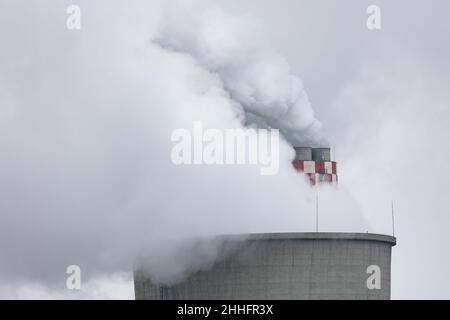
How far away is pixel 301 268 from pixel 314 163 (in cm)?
1258

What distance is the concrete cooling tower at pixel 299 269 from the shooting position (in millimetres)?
97750

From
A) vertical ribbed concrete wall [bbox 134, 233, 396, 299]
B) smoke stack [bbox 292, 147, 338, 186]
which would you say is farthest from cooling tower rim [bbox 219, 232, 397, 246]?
smoke stack [bbox 292, 147, 338, 186]

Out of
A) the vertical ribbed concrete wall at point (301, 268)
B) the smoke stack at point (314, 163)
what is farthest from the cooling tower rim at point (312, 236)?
the smoke stack at point (314, 163)

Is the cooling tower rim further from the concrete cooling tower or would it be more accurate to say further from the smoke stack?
the smoke stack

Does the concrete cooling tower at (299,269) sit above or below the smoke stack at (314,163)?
below

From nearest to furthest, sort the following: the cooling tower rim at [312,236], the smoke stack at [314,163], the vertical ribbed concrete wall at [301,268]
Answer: the cooling tower rim at [312,236] → the vertical ribbed concrete wall at [301,268] → the smoke stack at [314,163]

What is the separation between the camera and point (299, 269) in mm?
97812

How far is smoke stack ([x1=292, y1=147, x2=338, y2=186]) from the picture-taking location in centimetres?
10894

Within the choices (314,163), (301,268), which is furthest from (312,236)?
(314,163)

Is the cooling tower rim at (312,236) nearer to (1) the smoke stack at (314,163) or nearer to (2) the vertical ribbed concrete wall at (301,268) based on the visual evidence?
(2) the vertical ribbed concrete wall at (301,268)

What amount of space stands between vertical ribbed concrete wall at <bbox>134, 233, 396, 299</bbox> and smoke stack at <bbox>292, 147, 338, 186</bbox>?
407 inches

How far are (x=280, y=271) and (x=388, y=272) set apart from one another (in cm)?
560
